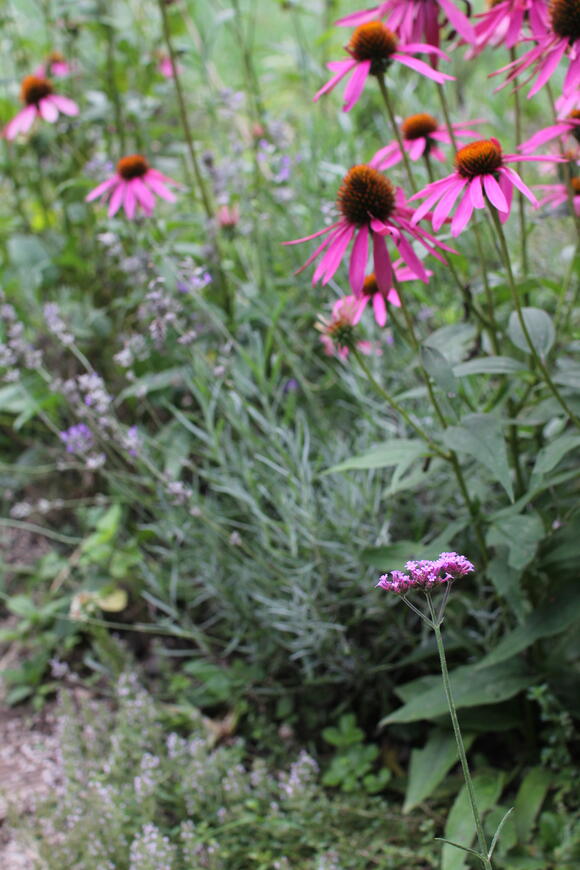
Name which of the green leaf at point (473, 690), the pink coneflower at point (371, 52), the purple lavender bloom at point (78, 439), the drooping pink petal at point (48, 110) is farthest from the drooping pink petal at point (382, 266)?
the drooping pink petal at point (48, 110)

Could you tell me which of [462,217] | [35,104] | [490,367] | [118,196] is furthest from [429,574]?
[35,104]

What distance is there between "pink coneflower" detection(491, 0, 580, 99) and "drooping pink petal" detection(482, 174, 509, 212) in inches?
6.6

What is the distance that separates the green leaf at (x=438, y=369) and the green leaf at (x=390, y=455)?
133 millimetres

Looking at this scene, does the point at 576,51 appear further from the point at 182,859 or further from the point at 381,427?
the point at 182,859

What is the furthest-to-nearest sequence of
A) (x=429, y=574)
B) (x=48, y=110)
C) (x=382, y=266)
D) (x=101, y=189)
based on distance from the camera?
(x=48, y=110), (x=101, y=189), (x=382, y=266), (x=429, y=574)

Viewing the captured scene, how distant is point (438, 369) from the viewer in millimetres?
1184

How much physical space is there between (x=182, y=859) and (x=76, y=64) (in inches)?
96.9

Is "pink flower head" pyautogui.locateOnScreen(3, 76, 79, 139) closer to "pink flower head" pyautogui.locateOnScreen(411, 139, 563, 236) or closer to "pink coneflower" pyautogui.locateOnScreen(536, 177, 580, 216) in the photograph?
"pink coneflower" pyautogui.locateOnScreen(536, 177, 580, 216)

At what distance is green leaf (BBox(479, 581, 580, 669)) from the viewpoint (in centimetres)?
131

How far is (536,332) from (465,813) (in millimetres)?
747

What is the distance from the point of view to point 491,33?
135 cm

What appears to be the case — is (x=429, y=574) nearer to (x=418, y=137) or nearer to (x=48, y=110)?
(x=418, y=137)

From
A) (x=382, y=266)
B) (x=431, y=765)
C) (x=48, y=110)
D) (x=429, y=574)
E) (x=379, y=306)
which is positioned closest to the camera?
(x=429, y=574)

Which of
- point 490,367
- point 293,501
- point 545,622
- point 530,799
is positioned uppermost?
point 490,367
